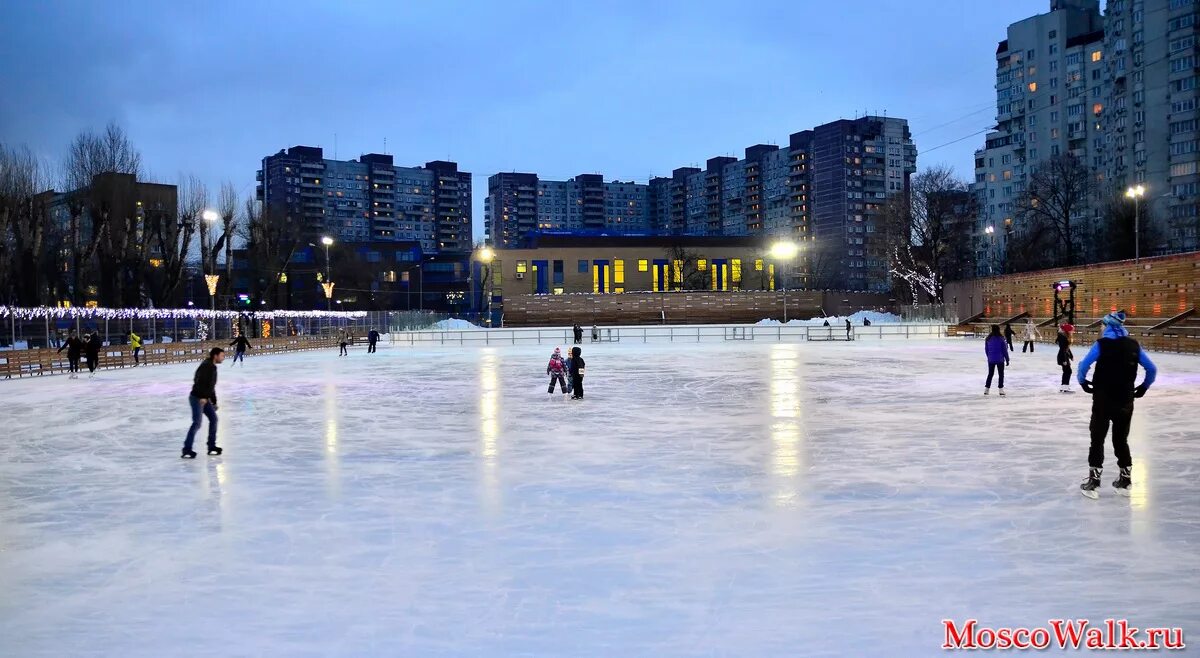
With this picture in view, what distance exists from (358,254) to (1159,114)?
90.6 meters

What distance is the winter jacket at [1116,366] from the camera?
294 inches

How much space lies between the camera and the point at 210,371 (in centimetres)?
1085

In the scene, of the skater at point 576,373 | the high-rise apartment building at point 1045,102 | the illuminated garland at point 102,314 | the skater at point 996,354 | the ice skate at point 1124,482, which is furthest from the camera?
the high-rise apartment building at point 1045,102

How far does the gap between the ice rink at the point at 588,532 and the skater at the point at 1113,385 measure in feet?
1.31

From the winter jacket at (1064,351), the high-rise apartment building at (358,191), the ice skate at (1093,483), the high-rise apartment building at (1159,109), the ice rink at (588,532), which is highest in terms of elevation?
the high-rise apartment building at (358,191)

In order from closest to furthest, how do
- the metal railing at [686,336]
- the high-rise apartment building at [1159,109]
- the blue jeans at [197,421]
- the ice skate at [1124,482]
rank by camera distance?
the ice skate at [1124,482] → the blue jeans at [197,421] → the metal railing at [686,336] → the high-rise apartment building at [1159,109]

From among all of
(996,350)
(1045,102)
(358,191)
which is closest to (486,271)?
(1045,102)

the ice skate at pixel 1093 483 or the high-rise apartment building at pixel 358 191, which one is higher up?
the high-rise apartment building at pixel 358 191

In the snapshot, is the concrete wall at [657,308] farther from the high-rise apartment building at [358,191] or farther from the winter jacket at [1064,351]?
the high-rise apartment building at [358,191]

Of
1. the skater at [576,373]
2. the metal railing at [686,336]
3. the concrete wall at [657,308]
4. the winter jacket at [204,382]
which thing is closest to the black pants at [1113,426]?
the winter jacket at [204,382]

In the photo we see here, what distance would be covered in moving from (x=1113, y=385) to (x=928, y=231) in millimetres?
68480

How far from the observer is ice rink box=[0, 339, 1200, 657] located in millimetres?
4754

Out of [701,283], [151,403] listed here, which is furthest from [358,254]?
[151,403]

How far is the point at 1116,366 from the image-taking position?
7492 mm
